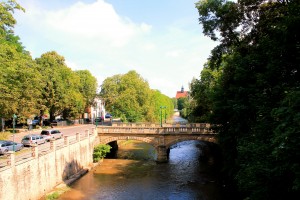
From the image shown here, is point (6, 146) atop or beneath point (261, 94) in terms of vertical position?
beneath

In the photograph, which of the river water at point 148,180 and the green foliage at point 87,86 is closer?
the river water at point 148,180

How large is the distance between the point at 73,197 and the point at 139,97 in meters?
39.7

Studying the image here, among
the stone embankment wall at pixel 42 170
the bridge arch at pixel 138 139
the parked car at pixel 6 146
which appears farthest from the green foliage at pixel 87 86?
the parked car at pixel 6 146

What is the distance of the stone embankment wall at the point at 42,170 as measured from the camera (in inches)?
748

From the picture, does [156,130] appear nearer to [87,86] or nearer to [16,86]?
[16,86]

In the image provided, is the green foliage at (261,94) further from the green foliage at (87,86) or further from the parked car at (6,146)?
the green foliage at (87,86)

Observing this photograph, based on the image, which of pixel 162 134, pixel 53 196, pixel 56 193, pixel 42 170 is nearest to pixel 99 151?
pixel 162 134

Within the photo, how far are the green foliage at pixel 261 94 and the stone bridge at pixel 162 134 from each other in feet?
31.5

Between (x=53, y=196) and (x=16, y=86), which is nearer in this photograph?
(x=53, y=196)

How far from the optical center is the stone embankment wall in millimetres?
19000

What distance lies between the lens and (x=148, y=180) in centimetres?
3083

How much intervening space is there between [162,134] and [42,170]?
1823 cm

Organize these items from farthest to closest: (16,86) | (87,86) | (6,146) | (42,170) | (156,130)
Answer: (87,86), (156,130), (16,86), (6,146), (42,170)

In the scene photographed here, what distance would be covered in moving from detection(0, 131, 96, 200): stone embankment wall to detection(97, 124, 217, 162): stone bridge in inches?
216
